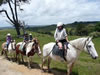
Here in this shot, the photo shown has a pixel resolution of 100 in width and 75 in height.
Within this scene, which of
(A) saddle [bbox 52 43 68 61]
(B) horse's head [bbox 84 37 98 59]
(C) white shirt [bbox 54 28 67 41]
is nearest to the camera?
(B) horse's head [bbox 84 37 98 59]

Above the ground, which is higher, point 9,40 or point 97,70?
point 9,40

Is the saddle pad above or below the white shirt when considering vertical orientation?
below

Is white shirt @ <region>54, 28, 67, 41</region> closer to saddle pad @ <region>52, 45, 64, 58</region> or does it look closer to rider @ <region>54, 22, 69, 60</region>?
rider @ <region>54, 22, 69, 60</region>

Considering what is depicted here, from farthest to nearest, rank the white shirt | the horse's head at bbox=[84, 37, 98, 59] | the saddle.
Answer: the white shirt → the saddle → the horse's head at bbox=[84, 37, 98, 59]

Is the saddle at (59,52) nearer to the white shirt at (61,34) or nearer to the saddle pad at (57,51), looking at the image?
the saddle pad at (57,51)

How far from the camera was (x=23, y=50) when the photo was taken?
14047mm

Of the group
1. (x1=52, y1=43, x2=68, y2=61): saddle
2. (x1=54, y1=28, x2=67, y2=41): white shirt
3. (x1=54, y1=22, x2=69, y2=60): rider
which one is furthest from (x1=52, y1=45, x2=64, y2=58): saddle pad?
(x1=54, y1=28, x2=67, y2=41): white shirt

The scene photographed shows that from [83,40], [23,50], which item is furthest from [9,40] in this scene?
[83,40]

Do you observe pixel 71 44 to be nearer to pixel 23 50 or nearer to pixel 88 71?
pixel 88 71

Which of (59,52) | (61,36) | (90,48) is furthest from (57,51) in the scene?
(90,48)

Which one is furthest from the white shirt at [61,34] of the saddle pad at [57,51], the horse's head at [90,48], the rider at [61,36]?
the horse's head at [90,48]

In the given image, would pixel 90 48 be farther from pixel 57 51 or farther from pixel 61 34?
pixel 57 51

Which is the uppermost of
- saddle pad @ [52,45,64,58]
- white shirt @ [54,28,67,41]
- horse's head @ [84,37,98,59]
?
white shirt @ [54,28,67,41]

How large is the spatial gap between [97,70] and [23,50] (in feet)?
18.6
